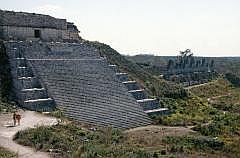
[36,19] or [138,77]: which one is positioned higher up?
[36,19]

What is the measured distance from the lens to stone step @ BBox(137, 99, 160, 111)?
32.2m

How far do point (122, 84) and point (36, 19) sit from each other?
872cm

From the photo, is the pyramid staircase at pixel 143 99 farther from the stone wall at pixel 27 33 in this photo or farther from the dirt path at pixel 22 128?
the dirt path at pixel 22 128

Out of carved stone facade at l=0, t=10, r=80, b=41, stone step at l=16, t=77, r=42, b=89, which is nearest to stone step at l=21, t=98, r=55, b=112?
stone step at l=16, t=77, r=42, b=89

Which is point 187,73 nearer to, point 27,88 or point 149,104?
point 149,104

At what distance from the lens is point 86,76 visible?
3244 centimetres

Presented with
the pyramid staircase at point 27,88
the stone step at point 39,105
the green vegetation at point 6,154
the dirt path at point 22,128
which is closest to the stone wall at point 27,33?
the pyramid staircase at point 27,88

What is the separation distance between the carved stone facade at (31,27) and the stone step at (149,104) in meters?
9.59

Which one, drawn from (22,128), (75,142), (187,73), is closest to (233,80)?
(187,73)

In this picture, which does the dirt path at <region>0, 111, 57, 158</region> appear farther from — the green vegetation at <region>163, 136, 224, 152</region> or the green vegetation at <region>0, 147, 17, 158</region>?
the green vegetation at <region>163, 136, 224, 152</region>

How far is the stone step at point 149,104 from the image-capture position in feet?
106

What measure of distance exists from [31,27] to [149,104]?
1083 centimetres

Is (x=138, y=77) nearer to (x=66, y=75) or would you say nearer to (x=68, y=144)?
(x=66, y=75)

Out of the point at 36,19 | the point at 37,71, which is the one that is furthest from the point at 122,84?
the point at 36,19
